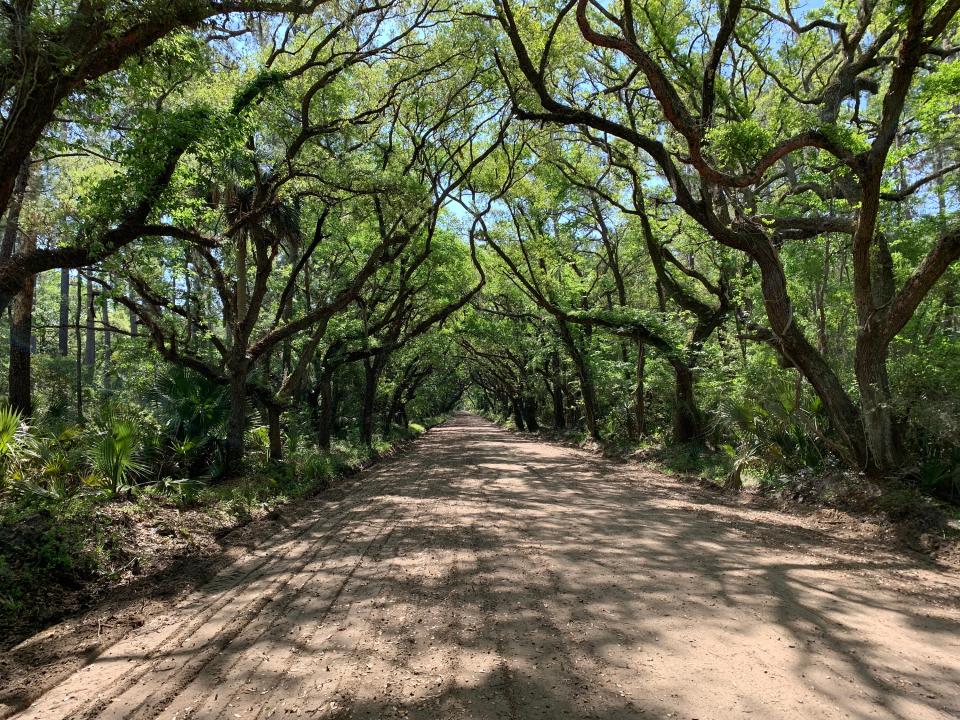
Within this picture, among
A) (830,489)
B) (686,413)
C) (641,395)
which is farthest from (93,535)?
(641,395)

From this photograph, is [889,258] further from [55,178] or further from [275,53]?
[55,178]

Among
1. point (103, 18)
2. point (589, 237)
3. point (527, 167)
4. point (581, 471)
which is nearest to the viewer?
point (103, 18)

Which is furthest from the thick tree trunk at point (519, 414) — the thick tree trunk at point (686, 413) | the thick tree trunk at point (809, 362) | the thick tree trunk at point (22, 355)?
the thick tree trunk at point (809, 362)

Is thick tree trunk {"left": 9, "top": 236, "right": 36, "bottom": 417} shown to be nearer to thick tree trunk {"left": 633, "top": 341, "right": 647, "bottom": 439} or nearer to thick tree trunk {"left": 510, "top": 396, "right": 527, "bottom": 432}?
thick tree trunk {"left": 633, "top": 341, "right": 647, "bottom": 439}

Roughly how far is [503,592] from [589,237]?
65.5 ft

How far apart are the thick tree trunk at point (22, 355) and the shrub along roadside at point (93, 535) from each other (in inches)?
200

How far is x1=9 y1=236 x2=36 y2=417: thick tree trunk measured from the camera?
37.5 feet

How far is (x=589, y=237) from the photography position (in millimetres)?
23047

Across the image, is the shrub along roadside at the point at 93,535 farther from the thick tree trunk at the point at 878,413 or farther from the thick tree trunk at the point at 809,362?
the thick tree trunk at the point at 878,413

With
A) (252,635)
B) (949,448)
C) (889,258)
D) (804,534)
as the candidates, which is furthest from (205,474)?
(889,258)

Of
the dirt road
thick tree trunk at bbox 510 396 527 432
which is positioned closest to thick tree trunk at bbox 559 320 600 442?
the dirt road

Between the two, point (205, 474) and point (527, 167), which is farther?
point (527, 167)

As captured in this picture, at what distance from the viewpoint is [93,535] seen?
604 cm

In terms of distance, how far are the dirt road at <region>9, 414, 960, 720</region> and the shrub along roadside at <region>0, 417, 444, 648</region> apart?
100cm
